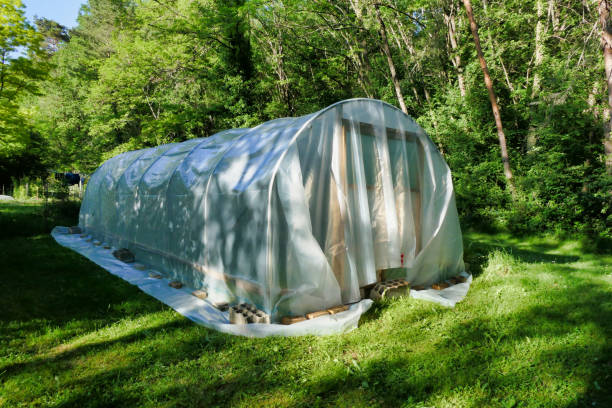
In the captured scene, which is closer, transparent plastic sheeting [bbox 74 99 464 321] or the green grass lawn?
the green grass lawn

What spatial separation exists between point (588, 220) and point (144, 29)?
21.1 m

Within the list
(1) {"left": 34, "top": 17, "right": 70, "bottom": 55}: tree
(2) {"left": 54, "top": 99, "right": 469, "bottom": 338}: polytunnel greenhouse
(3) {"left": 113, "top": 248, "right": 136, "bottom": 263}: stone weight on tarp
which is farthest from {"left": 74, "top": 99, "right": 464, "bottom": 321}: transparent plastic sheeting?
(1) {"left": 34, "top": 17, "right": 70, "bottom": 55}: tree

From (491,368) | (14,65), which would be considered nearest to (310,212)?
(491,368)

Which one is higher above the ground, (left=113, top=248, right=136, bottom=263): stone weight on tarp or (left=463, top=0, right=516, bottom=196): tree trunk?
(left=463, top=0, right=516, bottom=196): tree trunk

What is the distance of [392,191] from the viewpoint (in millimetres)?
4562

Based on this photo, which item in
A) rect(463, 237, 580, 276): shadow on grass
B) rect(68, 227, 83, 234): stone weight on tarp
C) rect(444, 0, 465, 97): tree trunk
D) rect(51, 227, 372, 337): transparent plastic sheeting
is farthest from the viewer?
rect(444, 0, 465, 97): tree trunk

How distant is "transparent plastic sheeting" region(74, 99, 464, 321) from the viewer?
12.2 feet

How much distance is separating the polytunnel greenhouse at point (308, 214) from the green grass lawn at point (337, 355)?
58cm

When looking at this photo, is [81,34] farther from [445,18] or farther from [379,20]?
[445,18]

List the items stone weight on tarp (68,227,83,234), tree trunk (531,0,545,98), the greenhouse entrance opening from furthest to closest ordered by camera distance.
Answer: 1. tree trunk (531,0,545,98)
2. stone weight on tarp (68,227,83,234)
3. the greenhouse entrance opening

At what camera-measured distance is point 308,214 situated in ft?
12.3

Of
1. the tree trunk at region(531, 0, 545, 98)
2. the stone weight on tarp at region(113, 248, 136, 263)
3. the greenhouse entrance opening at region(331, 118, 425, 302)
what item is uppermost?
the tree trunk at region(531, 0, 545, 98)

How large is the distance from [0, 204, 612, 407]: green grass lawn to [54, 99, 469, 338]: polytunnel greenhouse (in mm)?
576

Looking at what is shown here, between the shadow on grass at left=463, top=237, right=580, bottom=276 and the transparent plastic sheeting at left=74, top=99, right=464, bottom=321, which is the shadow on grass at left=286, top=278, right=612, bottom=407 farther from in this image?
the shadow on grass at left=463, top=237, right=580, bottom=276
